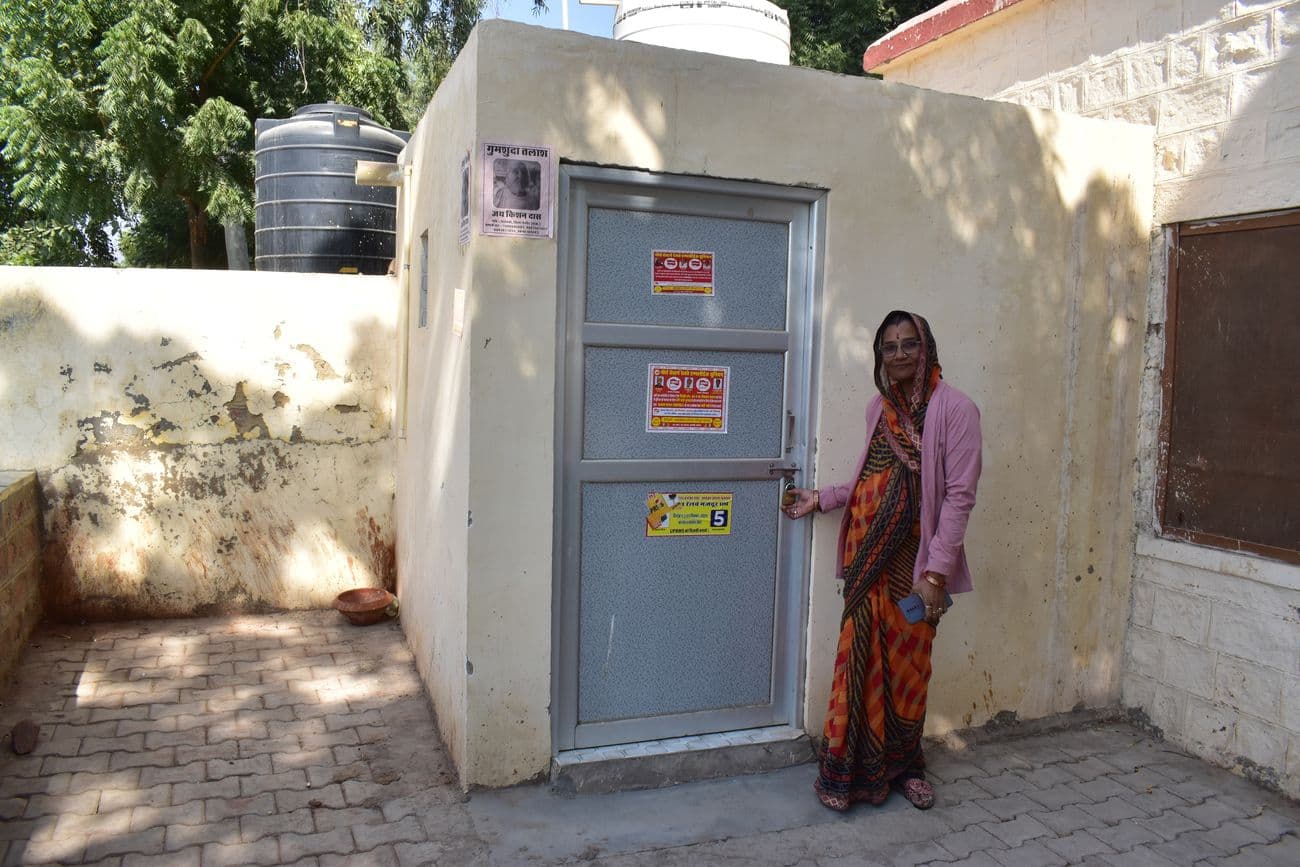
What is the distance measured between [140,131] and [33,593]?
940 cm

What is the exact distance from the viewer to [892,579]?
3482 mm

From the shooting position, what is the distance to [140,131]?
1212 centimetres

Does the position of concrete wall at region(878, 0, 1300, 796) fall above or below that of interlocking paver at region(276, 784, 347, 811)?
above

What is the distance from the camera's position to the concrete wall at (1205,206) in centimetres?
379

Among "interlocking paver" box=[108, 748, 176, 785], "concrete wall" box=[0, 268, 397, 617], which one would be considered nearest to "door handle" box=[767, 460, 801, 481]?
"interlocking paver" box=[108, 748, 176, 785]

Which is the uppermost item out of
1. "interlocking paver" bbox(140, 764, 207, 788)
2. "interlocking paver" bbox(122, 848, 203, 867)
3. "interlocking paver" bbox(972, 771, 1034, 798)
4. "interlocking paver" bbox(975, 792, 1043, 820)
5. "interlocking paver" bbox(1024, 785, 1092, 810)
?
"interlocking paver" bbox(140, 764, 207, 788)

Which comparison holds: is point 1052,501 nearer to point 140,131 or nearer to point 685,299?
point 685,299

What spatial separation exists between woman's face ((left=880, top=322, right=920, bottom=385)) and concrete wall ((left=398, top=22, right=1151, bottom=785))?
14.9 inches

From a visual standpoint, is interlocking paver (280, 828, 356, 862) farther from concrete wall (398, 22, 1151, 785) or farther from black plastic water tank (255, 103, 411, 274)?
black plastic water tank (255, 103, 411, 274)

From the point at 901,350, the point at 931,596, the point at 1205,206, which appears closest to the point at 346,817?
the point at 931,596

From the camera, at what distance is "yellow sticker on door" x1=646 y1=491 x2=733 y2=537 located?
3664 mm

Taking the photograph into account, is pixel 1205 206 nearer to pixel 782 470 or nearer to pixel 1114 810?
pixel 782 470

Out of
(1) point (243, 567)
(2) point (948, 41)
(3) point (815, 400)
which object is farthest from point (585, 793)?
(2) point (948, 41)

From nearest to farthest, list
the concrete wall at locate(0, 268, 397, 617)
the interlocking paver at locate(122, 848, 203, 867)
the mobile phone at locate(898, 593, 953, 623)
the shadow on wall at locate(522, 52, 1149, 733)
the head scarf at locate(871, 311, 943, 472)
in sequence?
the interlocking paver at locate(122, 848, 203, 867), the mobile phone at locate(898, 593, 953, 623), the head scarf at locate(871, 311, 943, 472), the shadow on wall at locate(522, 52, 1149, 733), the concrete wall at locate(0, 268, 397, 617)
